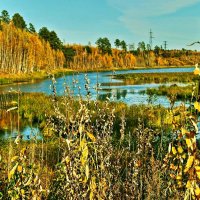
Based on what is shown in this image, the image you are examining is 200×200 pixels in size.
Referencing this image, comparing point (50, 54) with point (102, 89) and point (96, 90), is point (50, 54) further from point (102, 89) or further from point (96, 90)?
point (96, 90)

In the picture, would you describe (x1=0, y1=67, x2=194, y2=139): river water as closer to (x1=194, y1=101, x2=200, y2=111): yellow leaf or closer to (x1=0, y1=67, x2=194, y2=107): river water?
(x1=0, y1=67, x2=194, y2=107): river water

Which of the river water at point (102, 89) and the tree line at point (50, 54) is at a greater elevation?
the tree line at point (50, 54)


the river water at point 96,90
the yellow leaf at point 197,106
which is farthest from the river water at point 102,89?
the yellow leaf at point 197,106

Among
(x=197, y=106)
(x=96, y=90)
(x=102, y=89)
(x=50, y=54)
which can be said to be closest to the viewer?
(x=197, y=106)

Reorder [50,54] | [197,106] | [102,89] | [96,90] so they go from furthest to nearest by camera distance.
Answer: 1. [50,54]
2. [102,89]
3. [96,90]
4. [197,106]

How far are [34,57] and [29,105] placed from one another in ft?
197

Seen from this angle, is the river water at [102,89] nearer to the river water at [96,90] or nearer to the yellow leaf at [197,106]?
the river water at [96,90]

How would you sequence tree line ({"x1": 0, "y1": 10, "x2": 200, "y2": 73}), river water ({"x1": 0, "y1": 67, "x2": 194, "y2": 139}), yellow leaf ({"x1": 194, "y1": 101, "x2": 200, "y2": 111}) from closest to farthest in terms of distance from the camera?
yellow leaf ({"x1": 194, "y1": 101, "x2": 200, "y2": 111}) → river water ({"x1": 0, "y1": 67, "x2": 194, "y2": 139}) → tree line ({"x1": 0, "y1": 10, "x2": 200, "y2": 73})

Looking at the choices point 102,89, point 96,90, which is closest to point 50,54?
point 102,89

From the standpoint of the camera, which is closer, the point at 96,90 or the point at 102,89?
the point at 96,90

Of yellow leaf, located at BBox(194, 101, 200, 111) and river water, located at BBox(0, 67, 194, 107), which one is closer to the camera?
yellow leaf, located at BBox(194, 101, 200, 111)

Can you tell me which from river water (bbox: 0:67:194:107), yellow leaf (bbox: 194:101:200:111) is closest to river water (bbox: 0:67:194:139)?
river water (bbox: 0:67:194:107)

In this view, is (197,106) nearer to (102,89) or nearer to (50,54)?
(102,89)

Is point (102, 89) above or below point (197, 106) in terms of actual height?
below
